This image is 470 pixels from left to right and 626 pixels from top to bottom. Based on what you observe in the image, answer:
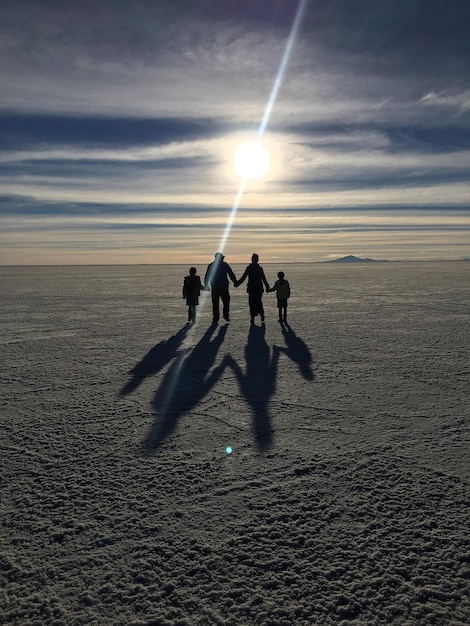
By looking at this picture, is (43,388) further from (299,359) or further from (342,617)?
(342,617)

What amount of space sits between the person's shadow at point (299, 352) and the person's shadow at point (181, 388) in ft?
4.77

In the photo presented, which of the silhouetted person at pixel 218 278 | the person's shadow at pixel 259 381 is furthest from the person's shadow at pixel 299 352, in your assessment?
the silhouetted person at pixel 218 278

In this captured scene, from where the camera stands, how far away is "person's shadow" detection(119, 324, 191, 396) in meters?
6.62

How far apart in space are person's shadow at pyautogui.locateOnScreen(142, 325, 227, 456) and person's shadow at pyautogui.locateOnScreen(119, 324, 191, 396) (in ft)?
0.73

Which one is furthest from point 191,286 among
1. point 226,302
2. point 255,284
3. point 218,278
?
point 255,284

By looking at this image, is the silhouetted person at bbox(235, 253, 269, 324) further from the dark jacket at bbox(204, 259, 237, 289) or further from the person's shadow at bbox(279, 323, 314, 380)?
the person's shadow at bbox(279, 323, 314, 380)

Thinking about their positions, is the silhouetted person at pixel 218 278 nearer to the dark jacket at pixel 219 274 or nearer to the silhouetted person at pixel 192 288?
the dark jacket at pixel 219 274

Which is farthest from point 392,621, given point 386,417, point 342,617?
point 386,417

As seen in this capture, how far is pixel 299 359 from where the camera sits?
8.09 m

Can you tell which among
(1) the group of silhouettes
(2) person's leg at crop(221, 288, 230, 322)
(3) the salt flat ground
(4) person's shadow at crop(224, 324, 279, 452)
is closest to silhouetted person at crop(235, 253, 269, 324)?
(1) the group of silhouettes

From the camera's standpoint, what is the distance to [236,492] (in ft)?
11.5

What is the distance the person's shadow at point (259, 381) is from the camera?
477 cm

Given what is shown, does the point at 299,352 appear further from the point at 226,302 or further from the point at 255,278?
the point at 226,302

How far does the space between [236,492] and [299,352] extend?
5.42m
